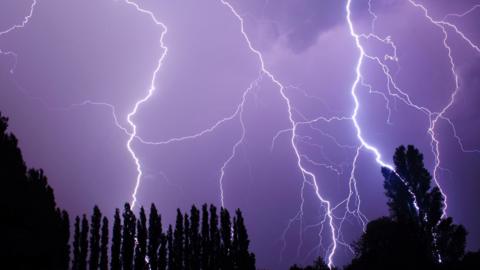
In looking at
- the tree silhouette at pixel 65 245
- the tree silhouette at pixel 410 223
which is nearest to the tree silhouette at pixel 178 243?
the tree silhouette at pixel 65 245

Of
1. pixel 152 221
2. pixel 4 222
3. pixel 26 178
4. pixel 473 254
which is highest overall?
pixel 152 221

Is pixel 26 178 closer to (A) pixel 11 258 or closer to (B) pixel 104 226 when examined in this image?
(A) pixel 11 258

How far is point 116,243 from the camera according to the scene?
22.8 meters

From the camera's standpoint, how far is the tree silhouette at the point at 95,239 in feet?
72.8

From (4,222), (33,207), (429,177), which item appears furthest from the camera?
(429,177)

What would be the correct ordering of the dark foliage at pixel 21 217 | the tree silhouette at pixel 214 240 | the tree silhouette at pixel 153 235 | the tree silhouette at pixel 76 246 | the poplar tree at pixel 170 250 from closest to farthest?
the dark foliage at pixel 21 217 < the tree silhouette at pixel 76 246 < the tree silhouette at pixel 153 235 < the poplar tree at pixel 170 250 < the tree silhouette at pixel 214 240

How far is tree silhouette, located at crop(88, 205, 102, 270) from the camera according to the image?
2219 centimetres

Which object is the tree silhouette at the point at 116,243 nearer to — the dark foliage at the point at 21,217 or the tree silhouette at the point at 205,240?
the tree silhouette at the point at 205,240

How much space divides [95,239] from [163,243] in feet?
13.7

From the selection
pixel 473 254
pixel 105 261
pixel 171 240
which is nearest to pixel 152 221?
pixel 171 240

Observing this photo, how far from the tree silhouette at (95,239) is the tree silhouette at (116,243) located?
93 cm

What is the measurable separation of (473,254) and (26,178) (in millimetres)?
17016

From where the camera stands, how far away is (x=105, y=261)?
22.2 m

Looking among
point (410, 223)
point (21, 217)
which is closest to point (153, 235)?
point (21, 217)
